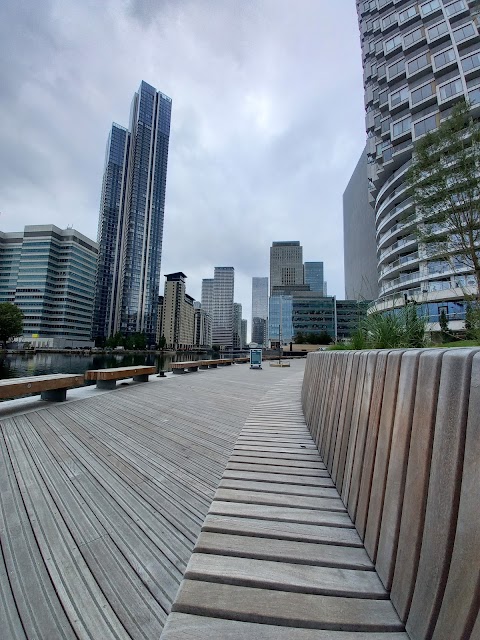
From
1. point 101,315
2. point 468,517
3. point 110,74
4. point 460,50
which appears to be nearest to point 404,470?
point 468,517

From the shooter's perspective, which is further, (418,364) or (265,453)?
(265,453)

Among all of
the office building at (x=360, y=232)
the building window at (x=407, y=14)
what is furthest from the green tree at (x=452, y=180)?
the office building at (x=360, y=232)

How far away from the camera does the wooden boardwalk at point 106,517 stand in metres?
1.35

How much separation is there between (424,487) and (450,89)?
143 feet

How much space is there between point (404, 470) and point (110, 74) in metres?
28.9

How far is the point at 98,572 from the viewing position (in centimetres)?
158

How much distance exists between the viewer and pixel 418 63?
32219 mm

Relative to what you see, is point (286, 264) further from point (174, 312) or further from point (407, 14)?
point (407, 14)

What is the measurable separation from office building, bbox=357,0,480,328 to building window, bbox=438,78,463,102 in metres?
0.09

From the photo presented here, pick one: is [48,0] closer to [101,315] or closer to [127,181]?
[101,315]

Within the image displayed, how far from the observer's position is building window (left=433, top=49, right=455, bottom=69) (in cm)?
2931

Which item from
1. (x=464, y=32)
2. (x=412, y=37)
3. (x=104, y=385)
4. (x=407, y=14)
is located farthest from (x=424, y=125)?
(x=104, y=385)

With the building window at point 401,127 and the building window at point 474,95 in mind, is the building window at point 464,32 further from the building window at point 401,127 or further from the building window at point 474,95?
the building window at point 401,127

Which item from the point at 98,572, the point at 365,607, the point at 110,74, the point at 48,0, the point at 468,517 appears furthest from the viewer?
the point at 110,74
